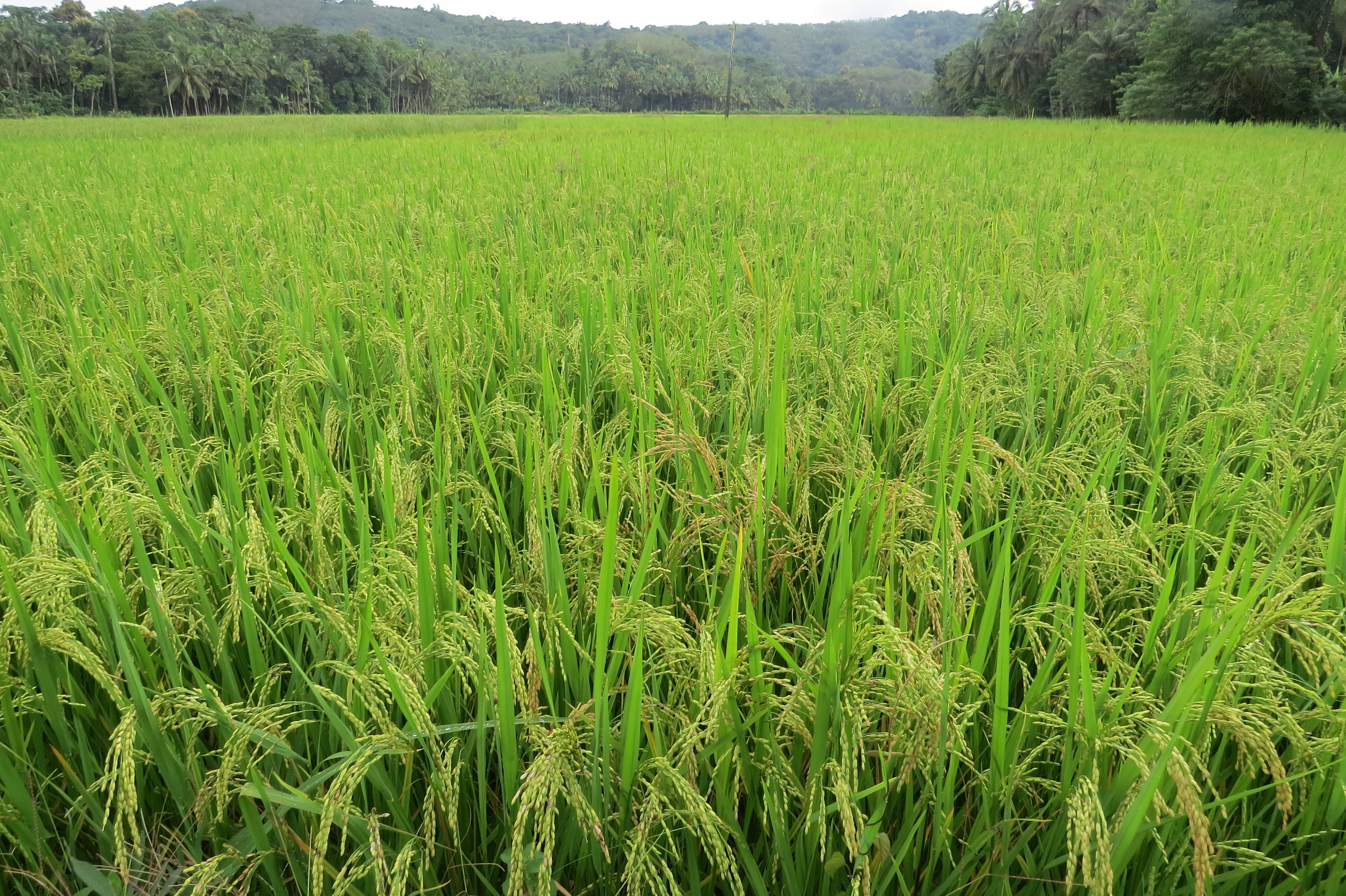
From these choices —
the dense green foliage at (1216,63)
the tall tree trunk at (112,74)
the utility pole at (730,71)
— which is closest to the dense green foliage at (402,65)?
the tall tree trunk at (112,74)

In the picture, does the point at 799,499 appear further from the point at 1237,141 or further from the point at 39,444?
the point at 1237,141

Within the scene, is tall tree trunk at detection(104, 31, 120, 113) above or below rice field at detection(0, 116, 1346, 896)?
above

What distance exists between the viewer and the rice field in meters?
0.76

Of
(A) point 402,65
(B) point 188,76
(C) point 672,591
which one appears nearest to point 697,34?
(A) point 402,65

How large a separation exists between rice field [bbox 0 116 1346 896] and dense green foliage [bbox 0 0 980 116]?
214 feet

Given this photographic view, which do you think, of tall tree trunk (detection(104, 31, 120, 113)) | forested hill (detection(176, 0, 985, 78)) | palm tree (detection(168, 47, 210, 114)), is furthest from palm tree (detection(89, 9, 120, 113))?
forested hill (detection(176, 0, 985, 78))

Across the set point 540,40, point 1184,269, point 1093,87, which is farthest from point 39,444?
point 540,40

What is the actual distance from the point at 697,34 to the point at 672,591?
750 ft

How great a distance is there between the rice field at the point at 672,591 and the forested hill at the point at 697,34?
160 m

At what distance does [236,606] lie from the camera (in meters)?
0.93

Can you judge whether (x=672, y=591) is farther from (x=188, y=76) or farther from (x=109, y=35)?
(x=109, y=35)

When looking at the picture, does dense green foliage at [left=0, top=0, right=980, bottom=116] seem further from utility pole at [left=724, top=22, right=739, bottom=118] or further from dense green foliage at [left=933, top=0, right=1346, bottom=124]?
dense green foliage at [left=933, top=0, right=1346, bottom=124]

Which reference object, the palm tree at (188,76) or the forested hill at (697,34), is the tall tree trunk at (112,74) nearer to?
the palm tree at (188,76)

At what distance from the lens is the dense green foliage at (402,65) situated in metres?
54.3
